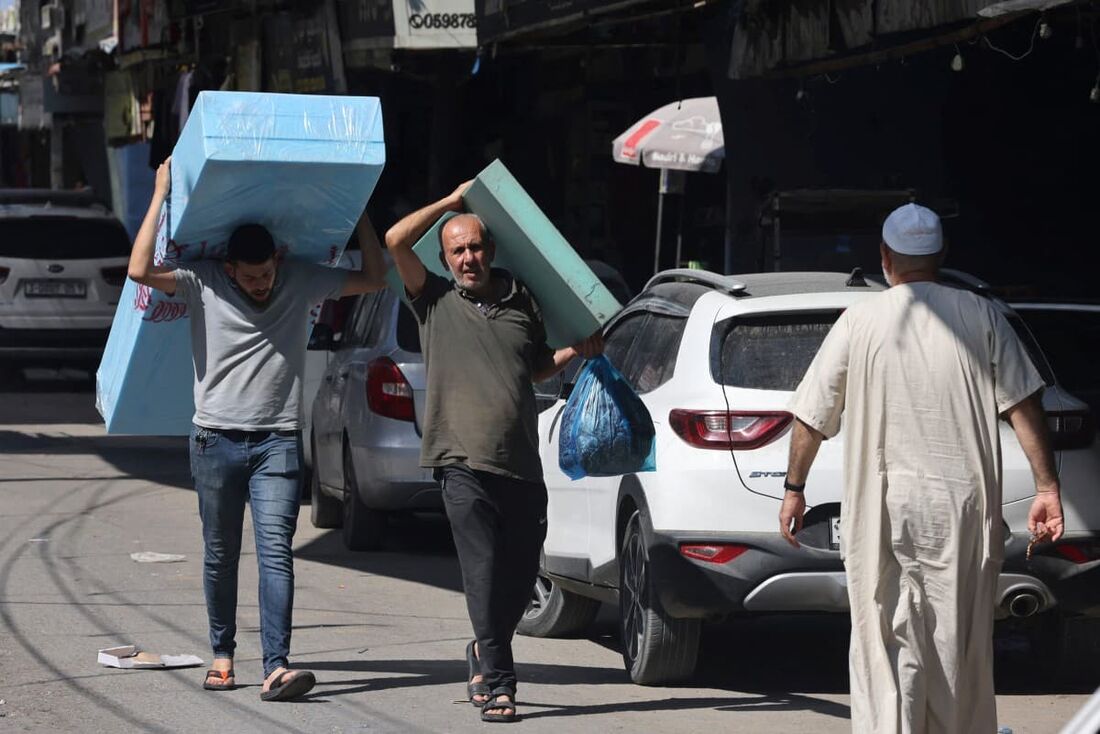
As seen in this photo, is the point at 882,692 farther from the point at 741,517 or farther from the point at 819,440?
the point at 741,517

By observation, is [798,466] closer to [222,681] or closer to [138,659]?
[222,681]

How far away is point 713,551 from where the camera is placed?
7.26 meters

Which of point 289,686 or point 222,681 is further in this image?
point 222,681

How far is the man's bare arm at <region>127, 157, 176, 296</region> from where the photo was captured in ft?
24.0

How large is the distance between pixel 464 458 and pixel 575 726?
1041 mm

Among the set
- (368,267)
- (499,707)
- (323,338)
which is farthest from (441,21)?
(499,707)

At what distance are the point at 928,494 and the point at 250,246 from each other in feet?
9.64

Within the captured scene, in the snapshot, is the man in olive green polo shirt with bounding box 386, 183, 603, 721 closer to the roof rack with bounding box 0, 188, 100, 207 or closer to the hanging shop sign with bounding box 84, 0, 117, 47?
the roof rack with bounding box 0, 188, 100, 207

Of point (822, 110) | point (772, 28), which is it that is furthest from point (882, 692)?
point (822, 110)

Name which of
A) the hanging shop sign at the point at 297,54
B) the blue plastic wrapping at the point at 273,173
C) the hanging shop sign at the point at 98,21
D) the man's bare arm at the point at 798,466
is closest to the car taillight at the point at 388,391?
the blue plastic wrapping at the point at 273,173

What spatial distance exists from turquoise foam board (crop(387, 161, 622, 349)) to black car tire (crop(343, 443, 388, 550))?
4235mm

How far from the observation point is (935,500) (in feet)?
17.9

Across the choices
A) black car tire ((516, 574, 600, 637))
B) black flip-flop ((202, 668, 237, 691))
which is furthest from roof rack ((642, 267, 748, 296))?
black flip-flop ((202, 668, 237, 691))

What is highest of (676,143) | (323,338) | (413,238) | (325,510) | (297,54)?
(297,54)
